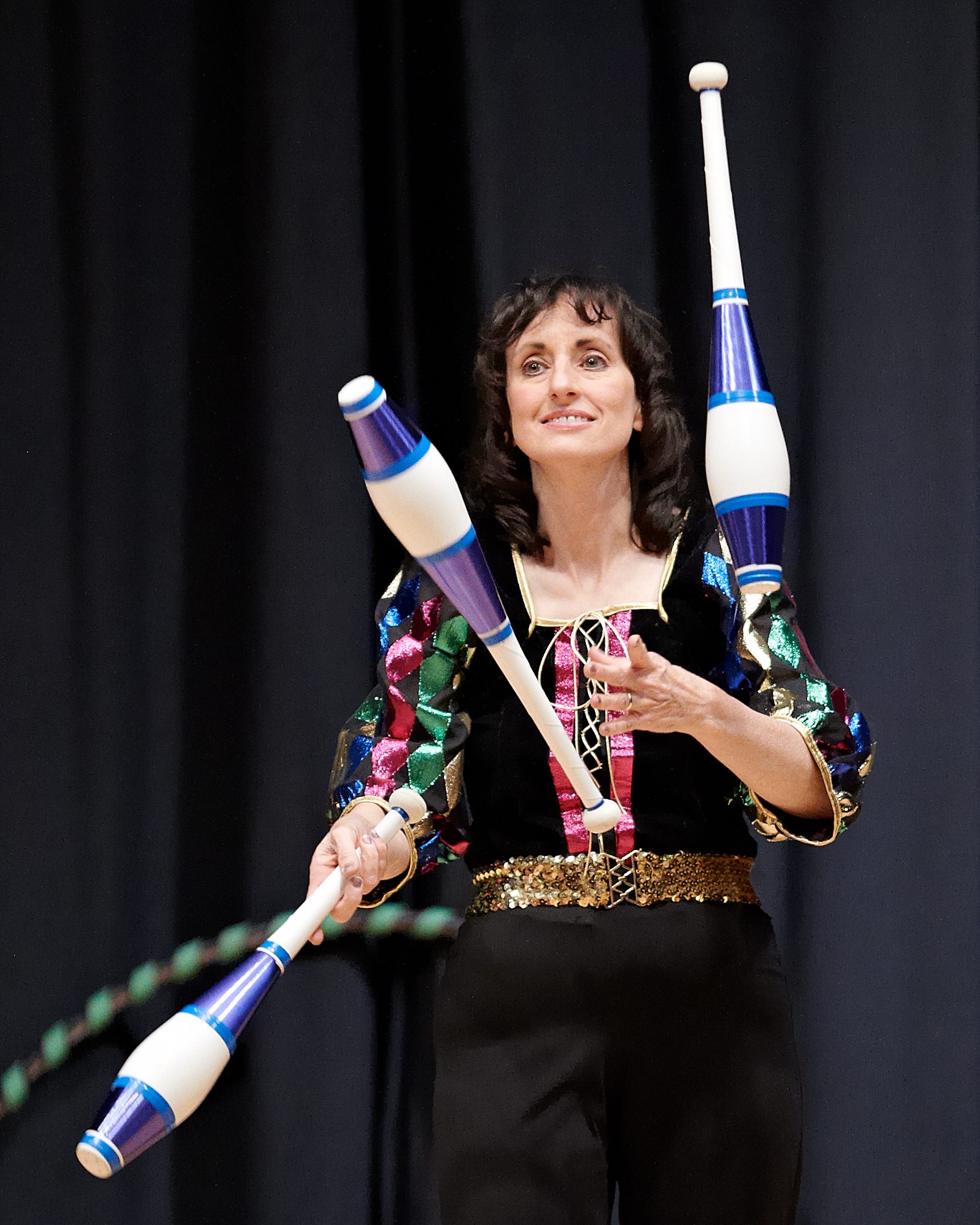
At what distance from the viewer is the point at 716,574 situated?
4.42 feet

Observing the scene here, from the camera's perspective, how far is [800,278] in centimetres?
183

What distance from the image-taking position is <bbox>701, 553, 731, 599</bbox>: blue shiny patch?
134 cm

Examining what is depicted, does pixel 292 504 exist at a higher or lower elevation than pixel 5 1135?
higher

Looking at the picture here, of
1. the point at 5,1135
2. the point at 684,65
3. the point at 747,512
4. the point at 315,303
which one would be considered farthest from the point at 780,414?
the point at 5,1135

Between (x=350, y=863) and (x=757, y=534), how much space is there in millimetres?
414

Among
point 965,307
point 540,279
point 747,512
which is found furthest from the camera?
point 965,307

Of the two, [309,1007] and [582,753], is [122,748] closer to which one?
[309,1007]

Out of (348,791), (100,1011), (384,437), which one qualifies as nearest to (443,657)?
(348,791)

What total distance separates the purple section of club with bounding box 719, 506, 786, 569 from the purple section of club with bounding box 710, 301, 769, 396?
87 mm

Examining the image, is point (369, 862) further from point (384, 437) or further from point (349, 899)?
point (384, 437)

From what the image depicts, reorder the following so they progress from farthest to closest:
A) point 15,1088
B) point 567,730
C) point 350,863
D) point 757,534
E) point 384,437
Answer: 1. point 15,1088
2. point 567,730
3. point 350,863
4. point 757,534
5. point 384,437

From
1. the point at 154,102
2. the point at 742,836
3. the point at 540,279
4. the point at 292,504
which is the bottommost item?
the point at 742,836

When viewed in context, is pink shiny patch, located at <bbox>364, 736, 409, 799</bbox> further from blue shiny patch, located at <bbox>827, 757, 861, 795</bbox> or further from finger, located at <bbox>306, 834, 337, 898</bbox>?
blue shiny patch, located at <bbox>827, 757, 861, 795</bbox>

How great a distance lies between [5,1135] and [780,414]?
50.3 inches
